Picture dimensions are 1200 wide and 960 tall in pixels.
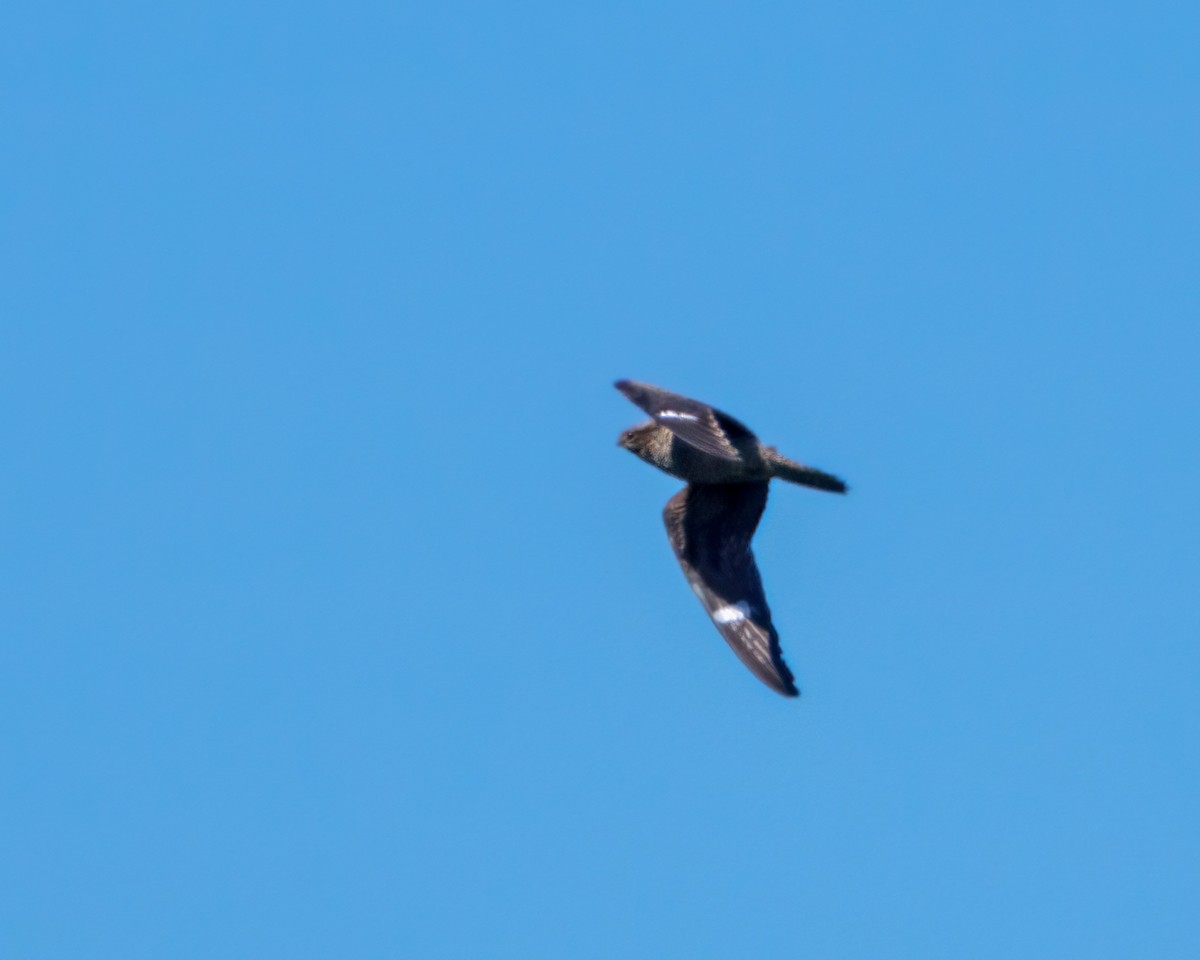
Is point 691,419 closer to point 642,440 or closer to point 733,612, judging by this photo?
point 733,612

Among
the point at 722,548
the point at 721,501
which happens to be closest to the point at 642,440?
the point at 721,501

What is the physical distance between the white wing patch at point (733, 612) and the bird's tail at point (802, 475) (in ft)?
3.78

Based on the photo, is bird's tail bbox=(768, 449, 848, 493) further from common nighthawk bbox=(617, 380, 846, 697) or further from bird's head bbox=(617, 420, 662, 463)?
bird's head bbox=(617, 420, 662, 463)

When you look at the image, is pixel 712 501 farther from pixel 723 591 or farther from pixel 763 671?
pixel 763 671

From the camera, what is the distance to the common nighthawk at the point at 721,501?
61.7 ft

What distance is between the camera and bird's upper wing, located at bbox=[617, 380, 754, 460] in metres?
18.6

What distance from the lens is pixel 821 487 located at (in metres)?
19.6

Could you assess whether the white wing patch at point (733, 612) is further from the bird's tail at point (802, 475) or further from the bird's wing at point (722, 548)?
the bird's tail at point (802, 475)

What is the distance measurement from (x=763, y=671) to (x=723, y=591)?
4.70 feet

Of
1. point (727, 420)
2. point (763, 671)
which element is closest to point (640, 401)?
point (727, 420)

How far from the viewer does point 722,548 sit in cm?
2005

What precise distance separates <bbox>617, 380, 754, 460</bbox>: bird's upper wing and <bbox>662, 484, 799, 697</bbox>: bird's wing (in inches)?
33.5

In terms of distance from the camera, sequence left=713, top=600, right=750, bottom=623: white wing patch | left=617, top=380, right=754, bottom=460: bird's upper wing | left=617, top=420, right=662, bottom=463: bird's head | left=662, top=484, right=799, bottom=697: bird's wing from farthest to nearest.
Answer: left=617, top=420, right=662, bottom=463: bird's head, left=662, top=484, right=799, bottom=697: bird's wing, left=713, top=600, right=750, bottom=623: white wing patch, left=617, top=380, right=754, bottom=460: bird's upper wing

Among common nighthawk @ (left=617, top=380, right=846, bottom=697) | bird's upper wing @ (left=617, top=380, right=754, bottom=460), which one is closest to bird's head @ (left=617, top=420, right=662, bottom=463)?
common nighthawk @ (left=617, top=380, right=846, bottom=697)
